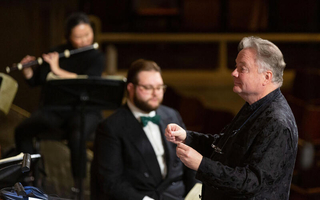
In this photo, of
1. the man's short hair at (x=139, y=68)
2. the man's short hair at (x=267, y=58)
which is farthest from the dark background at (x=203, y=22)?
the man's short hair at (x=267, y=58)

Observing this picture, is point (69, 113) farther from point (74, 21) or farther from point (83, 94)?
point (74, 21)

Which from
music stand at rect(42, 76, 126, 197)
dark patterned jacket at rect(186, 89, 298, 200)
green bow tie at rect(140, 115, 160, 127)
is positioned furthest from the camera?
music stand at rect(42, 76, 126, 197)

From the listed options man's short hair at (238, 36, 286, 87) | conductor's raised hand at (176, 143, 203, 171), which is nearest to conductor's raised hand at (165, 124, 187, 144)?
conductor's raised hand at (176, 143, 203, 171)

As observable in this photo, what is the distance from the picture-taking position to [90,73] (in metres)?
3.84

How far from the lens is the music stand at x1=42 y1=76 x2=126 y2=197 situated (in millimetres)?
3326

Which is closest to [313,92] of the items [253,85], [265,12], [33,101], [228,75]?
[228,75]

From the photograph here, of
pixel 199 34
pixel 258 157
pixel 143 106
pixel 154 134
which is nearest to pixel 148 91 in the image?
pixel 143 106

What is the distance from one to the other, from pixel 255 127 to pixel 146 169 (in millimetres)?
1191

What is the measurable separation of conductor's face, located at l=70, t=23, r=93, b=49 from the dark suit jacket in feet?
3.86

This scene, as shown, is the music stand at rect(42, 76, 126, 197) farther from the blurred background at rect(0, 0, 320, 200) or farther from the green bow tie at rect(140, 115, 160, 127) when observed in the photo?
the blurred background at rect(0, 0, 320, 200)

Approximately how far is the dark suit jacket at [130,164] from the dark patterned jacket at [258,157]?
1.01 metres

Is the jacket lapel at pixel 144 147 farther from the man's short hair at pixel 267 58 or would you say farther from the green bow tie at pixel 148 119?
the man's short hair at pixel 267 58

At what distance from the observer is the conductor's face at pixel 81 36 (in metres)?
3.75

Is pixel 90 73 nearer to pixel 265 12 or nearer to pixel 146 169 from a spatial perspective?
pixel 146 169
